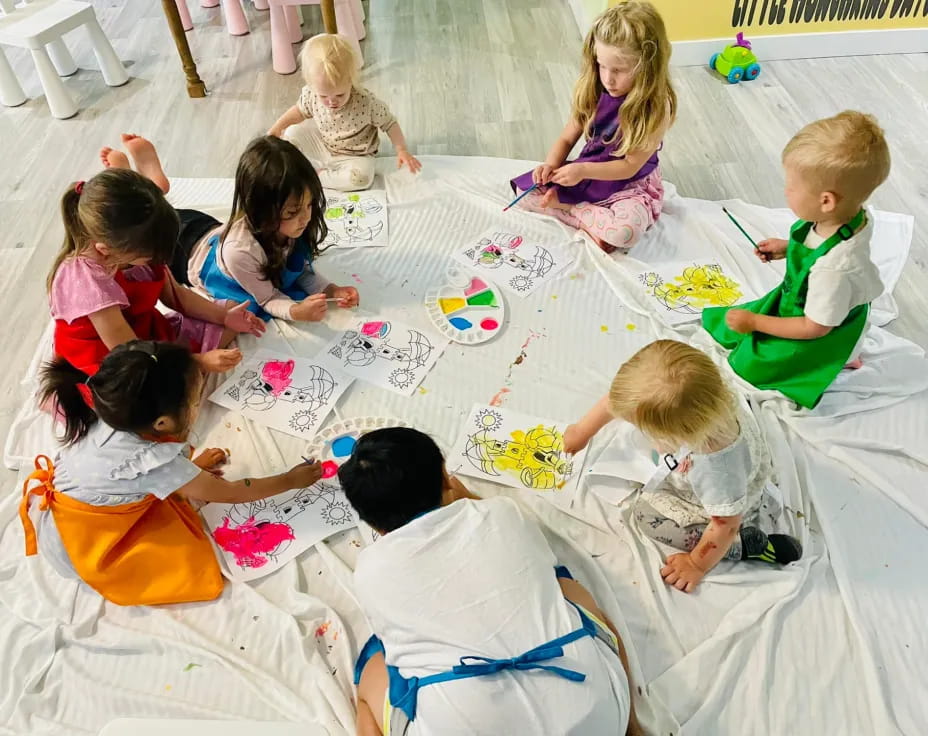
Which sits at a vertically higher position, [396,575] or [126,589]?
[396,575]

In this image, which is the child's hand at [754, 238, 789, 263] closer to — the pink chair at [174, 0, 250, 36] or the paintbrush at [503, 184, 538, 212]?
the paintbrush at [503, 184, 538, 212]

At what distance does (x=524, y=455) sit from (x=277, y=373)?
1.95 feet

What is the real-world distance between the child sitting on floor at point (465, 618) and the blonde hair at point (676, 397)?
0.24 metres

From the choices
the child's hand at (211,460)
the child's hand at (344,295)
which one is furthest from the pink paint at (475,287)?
the child's hand at (211,460)

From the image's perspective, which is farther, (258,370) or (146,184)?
(258,370)

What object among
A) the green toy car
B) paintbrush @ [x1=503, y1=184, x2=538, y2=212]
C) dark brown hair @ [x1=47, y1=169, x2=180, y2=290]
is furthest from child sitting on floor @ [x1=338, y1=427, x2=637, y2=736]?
the green toy car

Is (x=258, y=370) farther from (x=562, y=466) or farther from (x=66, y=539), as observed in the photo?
(x=562, y=466)

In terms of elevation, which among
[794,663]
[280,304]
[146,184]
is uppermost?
[146,184]

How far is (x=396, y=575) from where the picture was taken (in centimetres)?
85

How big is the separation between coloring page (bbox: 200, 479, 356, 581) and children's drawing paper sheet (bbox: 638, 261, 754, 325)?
0.91 meters

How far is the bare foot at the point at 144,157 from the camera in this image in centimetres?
163

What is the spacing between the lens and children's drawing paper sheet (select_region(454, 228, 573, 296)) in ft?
5.48

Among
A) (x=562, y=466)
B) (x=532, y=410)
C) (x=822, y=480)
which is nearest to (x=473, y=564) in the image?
(x=562, y=466)

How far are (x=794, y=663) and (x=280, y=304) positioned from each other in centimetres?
126
